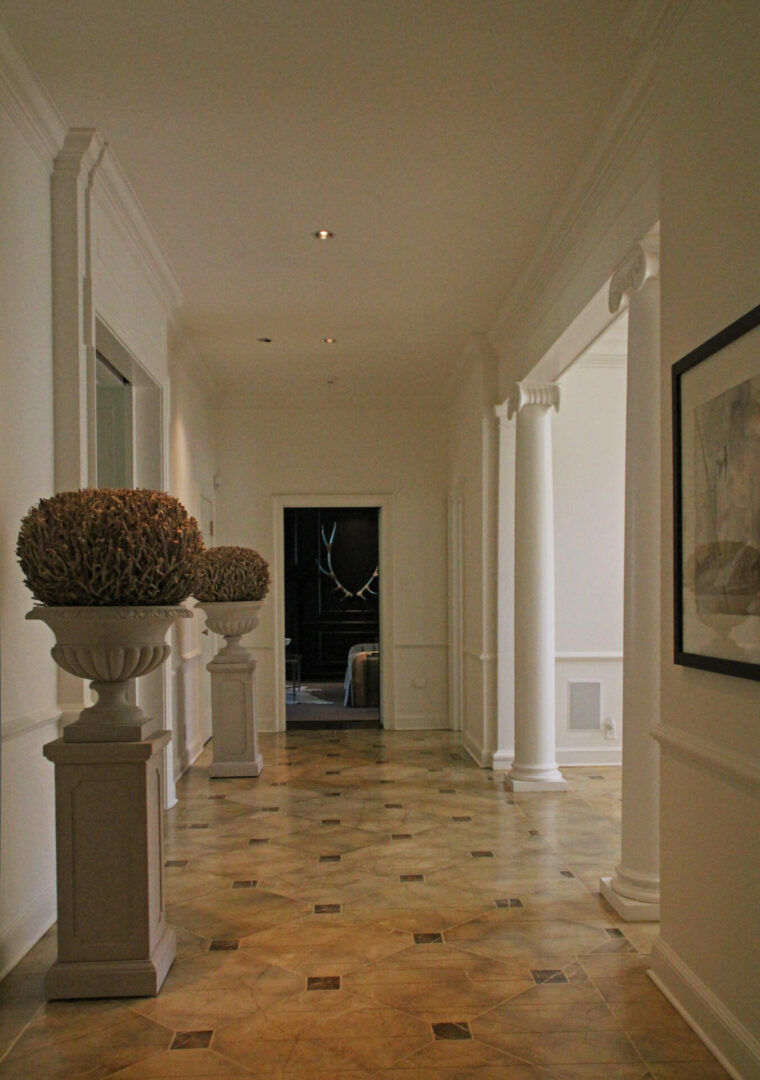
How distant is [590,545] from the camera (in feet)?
23.9

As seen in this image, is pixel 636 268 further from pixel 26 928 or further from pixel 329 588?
pixel 329 588

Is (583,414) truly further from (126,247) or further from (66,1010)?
(66,1010)

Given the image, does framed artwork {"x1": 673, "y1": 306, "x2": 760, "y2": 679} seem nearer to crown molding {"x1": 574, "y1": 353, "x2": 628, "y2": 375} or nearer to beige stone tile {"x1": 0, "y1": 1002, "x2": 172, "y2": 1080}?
beige stone tile {"x1": 0, "y1": 1002, "x2": 172, "y2": 1080}

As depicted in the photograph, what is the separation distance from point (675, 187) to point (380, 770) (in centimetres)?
522

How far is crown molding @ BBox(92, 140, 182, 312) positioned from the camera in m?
4.28

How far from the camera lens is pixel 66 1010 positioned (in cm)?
302

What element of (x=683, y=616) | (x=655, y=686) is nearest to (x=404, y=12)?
(x=683, y=616)

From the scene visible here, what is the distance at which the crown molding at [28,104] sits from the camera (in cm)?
333

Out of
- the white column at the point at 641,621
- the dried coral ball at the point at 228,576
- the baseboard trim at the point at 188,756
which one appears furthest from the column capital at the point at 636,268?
the baseboard trim at the point at 188,756

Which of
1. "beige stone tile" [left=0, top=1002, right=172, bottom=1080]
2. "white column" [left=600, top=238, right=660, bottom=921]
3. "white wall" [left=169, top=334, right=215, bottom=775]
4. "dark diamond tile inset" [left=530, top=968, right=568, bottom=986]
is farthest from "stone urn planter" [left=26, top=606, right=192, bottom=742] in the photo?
"white wall" [left=169, top=334, right=215, bottom=775]

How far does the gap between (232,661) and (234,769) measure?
32.6 inches

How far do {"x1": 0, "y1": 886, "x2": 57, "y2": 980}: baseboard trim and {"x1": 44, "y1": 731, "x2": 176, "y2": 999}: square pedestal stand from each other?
306mm

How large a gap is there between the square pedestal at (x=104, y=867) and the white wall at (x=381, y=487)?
20.7 feet

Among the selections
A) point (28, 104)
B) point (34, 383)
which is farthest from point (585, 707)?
point (28, 104)
